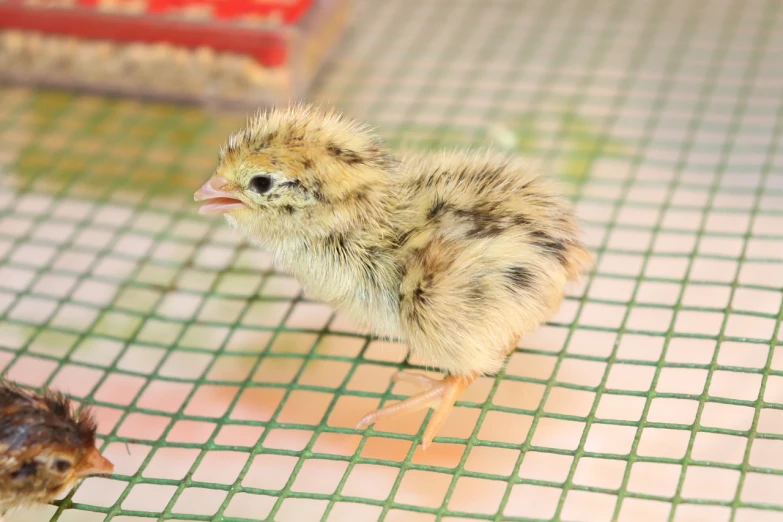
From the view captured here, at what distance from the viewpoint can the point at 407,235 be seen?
134cm

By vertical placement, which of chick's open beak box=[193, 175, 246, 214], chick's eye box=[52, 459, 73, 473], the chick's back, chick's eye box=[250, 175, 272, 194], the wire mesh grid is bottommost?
the wire mesh grid

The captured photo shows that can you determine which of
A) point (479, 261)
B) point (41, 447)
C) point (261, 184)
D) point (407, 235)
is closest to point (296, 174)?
point (261, 184)

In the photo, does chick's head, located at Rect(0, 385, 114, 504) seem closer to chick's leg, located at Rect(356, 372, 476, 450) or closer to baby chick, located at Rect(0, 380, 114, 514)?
baby chick, located at Rect(0, 380, 114, 514)

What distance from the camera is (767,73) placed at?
2.16 m

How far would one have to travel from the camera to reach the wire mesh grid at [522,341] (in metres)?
1.45

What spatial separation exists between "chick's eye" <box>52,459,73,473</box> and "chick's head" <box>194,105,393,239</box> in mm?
402

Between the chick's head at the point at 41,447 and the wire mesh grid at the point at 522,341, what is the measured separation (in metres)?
0.07

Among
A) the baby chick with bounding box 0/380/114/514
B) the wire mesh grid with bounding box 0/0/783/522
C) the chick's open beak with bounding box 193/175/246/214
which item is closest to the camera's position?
the baby chick with bounding box 0/380/114/514

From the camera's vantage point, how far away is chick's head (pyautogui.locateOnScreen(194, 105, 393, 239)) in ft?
4.26

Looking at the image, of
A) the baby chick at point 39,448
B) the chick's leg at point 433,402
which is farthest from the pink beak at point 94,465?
the chick's leg at point 433,402

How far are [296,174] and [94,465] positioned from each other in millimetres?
493

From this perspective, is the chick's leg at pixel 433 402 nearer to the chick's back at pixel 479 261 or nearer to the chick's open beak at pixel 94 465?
the chick's back at pixel 479 261

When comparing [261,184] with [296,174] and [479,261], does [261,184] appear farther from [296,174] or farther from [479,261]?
[479,261]

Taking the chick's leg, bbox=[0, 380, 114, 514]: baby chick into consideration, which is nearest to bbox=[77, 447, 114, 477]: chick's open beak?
bbox=[0, 380, 114, 514]: baby chick
